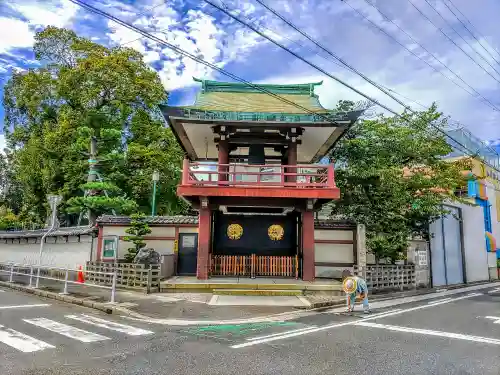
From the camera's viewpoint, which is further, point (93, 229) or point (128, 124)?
point (128, 124)

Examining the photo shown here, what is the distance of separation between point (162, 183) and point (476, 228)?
23874 mm

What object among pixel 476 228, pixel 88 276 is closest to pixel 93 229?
pixel 88 276

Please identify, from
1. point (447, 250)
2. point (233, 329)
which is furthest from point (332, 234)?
point (233, 329)

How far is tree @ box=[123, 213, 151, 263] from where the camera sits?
16828mm

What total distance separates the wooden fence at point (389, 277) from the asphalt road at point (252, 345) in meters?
4.86

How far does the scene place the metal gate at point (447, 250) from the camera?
778 inches

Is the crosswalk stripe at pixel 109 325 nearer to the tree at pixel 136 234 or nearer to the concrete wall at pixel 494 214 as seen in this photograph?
the tree at pixel 136 234

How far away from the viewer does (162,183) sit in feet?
96.2

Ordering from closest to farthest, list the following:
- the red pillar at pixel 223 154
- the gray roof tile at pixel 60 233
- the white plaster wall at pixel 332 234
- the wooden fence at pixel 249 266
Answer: the wooden fence at pixel 249 266 → the red pillar at pixel 223 154 → the white plaster wall at pixel 332 234 → the gray roof tile at pixel 60 233

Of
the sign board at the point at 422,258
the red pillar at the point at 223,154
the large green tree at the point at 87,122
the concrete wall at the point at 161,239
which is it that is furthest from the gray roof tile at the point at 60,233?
the sign board at the point at 422,258

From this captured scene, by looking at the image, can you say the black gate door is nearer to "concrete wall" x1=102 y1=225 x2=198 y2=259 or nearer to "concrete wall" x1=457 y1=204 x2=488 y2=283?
"concrete wall" x1=102 y1=225 x2=198 y2=259

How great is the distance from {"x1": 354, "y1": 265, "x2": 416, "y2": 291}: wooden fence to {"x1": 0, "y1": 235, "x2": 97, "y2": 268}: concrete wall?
14.4 meters

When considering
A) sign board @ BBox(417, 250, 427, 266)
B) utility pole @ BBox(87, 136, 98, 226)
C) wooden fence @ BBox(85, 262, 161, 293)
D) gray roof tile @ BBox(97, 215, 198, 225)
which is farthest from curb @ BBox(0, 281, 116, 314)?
sign board @ BBox(417, 250, 427, 266)

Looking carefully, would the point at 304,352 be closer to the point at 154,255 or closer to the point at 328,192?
the point at 328,192
